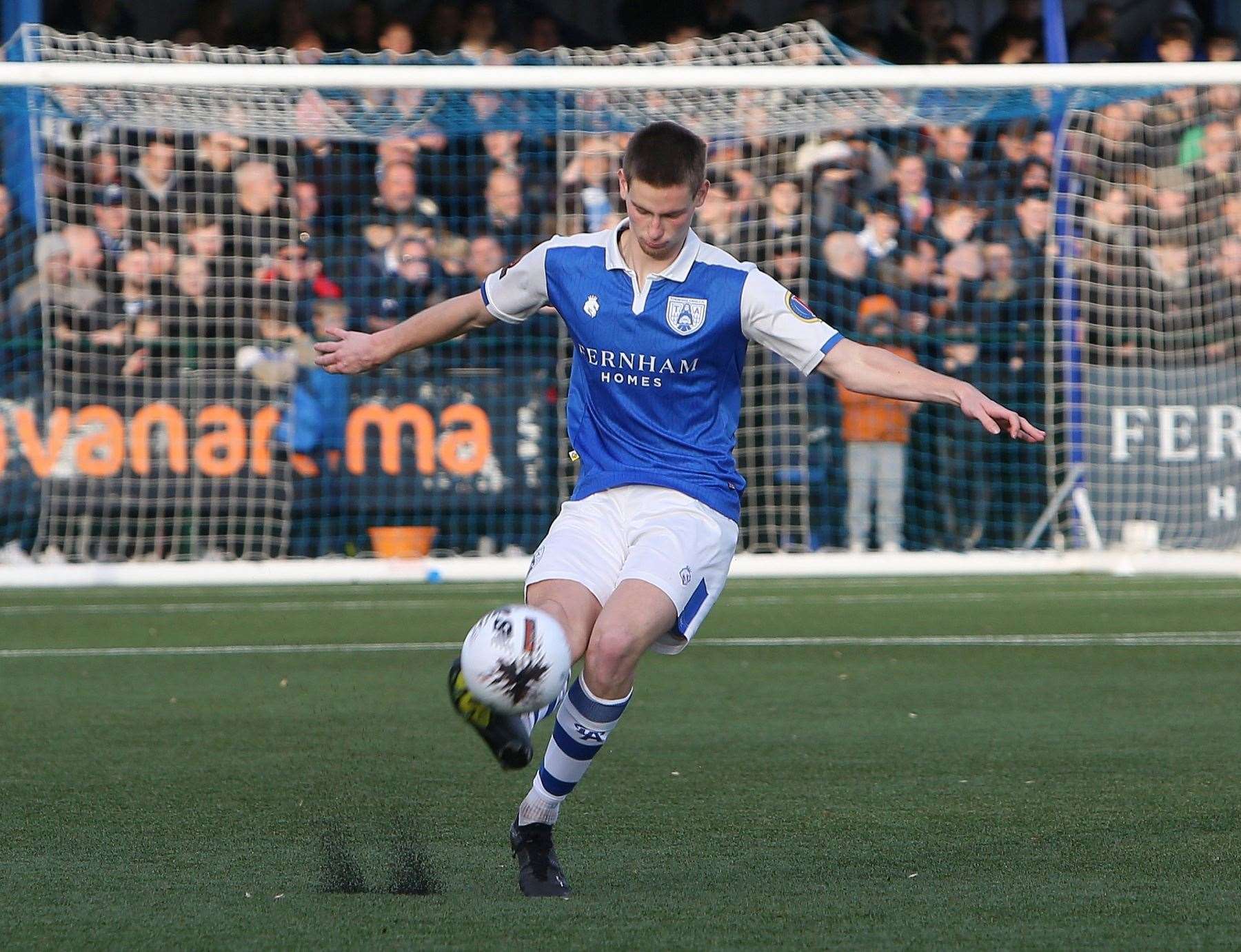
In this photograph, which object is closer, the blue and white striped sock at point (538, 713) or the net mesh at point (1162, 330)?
the blue and white striped sock at point (538, 713)

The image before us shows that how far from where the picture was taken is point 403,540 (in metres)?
13.5

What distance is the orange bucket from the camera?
13.5 meters

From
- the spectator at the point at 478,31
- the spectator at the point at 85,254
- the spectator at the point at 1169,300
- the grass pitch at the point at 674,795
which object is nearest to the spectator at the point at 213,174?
the spectator at the point at 85,254

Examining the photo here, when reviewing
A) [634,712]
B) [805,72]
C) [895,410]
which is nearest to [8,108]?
[805,72]

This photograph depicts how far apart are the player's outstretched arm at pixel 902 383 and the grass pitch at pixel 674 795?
0.97m

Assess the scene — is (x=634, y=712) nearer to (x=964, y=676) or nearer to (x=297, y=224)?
(x=964, y=676)

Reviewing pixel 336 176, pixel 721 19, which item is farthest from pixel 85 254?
pixel 721 19

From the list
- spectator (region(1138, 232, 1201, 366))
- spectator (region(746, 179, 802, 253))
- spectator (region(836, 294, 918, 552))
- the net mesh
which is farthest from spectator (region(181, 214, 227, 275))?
spectator (region(1138, 232, 1201, 366))

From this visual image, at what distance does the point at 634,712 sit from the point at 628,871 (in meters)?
2.88

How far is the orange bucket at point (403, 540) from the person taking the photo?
1348cm

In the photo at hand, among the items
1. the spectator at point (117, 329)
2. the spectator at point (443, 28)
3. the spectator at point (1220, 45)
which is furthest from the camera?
the spectator at point (1220, 45)

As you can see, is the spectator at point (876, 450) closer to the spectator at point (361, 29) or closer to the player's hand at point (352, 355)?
the spectator at point (361, 29)

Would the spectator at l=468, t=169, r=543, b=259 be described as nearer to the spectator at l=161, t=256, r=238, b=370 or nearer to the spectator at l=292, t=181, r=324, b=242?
the spectator at l=292, t=181, r=324, b=242

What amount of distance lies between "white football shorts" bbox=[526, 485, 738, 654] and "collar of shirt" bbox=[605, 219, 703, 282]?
49 centimetres
